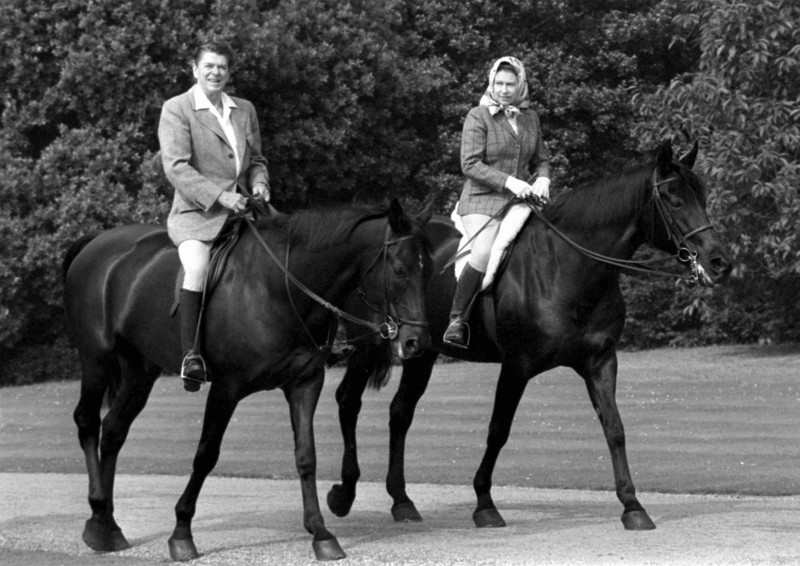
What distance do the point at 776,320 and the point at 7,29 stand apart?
17472 mm

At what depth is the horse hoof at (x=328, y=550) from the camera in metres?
8.56

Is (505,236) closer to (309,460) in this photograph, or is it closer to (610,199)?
(610,199)

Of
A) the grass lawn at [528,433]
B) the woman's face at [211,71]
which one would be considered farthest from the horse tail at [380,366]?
the woman's face at [211,71]

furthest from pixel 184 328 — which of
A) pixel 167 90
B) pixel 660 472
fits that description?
pixel 167 90

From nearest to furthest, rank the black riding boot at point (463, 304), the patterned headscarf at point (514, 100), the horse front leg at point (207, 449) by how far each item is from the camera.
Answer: the horse front leg at point (207, 449)
the black riding boot at point (463, 304)
the patterned headscarf at point (514, 100)

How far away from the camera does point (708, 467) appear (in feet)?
46.4

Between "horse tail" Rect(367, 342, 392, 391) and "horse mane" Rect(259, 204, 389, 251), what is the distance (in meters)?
2.44

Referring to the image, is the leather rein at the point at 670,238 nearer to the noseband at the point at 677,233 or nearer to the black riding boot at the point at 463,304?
the noseband at the point at 677,233

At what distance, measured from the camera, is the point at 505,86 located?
10.8m

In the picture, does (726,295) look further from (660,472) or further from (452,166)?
(660,472)

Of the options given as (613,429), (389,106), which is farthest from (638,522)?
(389,106)

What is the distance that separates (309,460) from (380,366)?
107 inches

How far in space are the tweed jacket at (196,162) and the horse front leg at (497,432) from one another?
2.22m

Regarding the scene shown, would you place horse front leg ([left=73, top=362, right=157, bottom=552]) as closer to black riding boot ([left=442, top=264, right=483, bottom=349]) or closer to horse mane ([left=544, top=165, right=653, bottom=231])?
black riding boot ([left=442, top=264, right=483, bottom=349])
